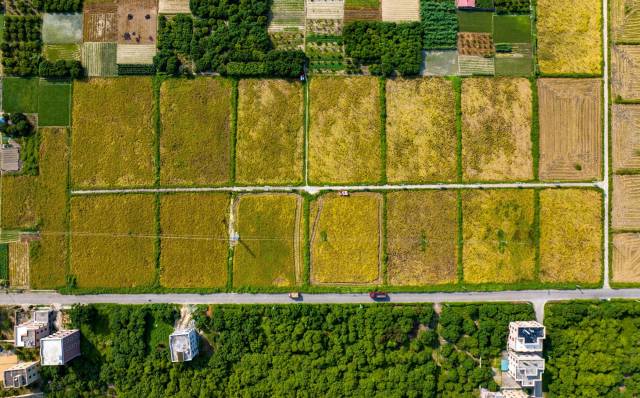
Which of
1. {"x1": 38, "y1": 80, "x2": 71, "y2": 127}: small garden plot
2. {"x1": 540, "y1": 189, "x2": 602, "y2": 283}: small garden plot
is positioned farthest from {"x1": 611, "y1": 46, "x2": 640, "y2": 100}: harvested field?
{"x1": 38, "y1": 80, "x2": 71, "y2": 127}: small garden plot

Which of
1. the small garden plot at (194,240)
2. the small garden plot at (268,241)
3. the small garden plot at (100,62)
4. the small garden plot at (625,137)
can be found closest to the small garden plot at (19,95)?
the small garden plot at (100,62)

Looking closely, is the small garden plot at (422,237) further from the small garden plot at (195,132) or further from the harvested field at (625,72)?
the harvested field at (625,72)

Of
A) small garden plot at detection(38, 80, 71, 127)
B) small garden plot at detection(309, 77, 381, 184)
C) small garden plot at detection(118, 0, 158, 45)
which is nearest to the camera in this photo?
small garden plot at detection(309, 77, 381, 184)

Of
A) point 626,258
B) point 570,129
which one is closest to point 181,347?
point 570,129

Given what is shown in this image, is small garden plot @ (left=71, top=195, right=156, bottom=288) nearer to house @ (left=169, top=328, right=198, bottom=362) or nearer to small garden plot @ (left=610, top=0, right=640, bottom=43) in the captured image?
house @ (left=169, top=328, right=198, bottom=362)

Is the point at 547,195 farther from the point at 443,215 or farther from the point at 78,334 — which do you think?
the point at 78,334

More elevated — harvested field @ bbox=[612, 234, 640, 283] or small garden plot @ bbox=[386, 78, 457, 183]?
small garden plot @ bbox=[386, 78, 457, 183]
